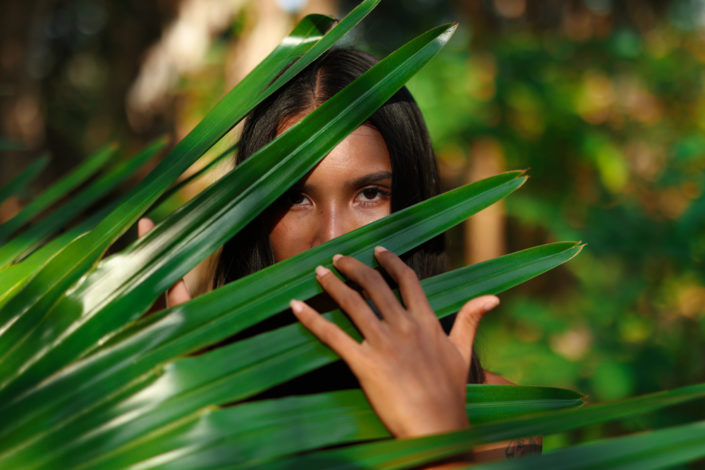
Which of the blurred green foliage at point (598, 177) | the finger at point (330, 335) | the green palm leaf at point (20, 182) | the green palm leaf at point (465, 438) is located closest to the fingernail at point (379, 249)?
the finger at point (330, 335)

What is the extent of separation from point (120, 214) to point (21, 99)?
5.32m

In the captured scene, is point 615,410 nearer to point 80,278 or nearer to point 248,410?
point 248,410

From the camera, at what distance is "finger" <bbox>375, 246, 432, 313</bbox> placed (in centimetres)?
61

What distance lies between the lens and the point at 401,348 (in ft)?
1.88

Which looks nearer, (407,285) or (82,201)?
(407,285)

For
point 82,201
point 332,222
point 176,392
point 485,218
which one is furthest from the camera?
point 485,218

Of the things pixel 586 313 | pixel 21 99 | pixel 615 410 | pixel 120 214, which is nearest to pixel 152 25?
pixel 21 99

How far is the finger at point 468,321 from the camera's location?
24.3 inches

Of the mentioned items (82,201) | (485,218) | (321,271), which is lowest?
(321,271)

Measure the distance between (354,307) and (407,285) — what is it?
0.07 meters

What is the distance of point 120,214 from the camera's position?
25.6 inches

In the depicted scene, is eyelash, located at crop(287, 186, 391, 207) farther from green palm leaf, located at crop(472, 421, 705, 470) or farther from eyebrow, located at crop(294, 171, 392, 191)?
green palm leaf, located at crop(472, 421, 705, 470)

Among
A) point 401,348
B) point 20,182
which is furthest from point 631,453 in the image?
point 20,182

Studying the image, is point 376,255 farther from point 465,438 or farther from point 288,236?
point 288,236
